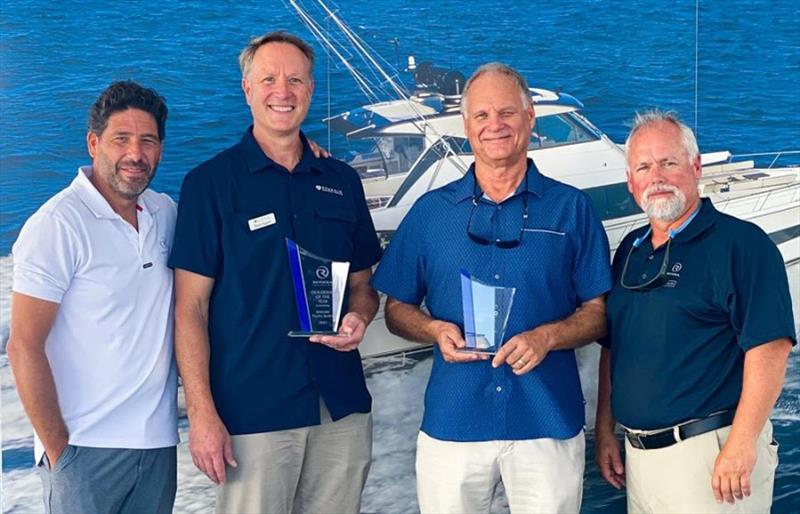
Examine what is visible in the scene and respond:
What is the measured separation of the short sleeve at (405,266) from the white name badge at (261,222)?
1.25 ft

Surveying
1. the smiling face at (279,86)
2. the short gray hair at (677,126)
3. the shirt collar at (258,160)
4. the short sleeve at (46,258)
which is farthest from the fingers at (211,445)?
the short gray hair at (677,126)

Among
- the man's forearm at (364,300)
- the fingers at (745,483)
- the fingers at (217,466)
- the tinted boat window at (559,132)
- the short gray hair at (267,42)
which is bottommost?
the fingers at (745,483)

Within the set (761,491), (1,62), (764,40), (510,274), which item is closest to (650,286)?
(510,274)

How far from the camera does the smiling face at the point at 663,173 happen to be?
2346 mm

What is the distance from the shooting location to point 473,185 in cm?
245

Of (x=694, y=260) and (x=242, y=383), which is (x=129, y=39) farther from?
(x=694, y=260)

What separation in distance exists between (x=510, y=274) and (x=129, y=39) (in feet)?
4.98

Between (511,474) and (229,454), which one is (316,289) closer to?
(229,454)

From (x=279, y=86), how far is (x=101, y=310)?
0.76 meters

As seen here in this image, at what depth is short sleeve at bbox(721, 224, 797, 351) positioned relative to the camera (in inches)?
85.6

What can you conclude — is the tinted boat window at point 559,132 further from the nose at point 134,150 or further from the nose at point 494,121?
the nose at point 134,150

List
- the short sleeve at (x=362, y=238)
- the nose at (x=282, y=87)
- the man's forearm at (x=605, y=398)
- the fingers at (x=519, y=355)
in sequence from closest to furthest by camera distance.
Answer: the fingers at (x=519, y=355) < the nose at (x=282, y=87) < the short sleeve at (x=362, y=238) < the man's forearm at (x=605, y=398)

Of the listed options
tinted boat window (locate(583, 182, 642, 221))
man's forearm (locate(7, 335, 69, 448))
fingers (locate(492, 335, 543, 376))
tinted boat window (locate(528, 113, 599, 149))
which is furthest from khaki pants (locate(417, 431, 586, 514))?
tinted boat window (locate(528, 113, 599, 149))

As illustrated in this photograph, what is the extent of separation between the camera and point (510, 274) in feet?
7.68
